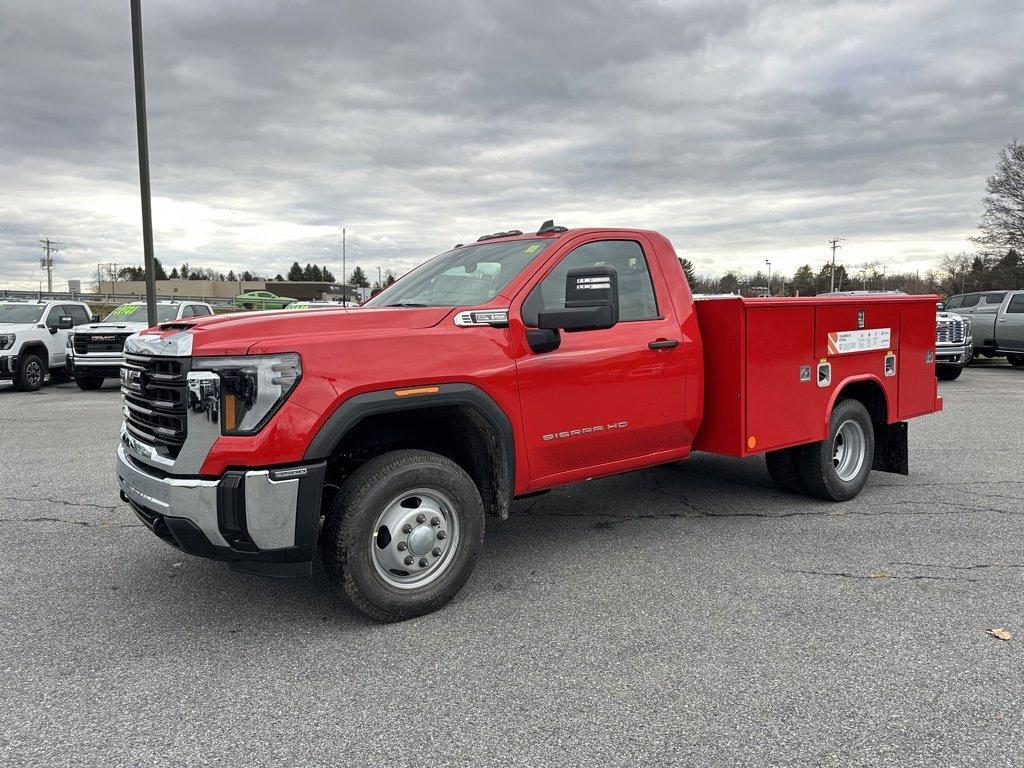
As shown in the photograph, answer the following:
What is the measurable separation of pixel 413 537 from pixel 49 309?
16081mm

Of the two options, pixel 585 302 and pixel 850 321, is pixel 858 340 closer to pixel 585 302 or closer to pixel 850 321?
pixel 850 321

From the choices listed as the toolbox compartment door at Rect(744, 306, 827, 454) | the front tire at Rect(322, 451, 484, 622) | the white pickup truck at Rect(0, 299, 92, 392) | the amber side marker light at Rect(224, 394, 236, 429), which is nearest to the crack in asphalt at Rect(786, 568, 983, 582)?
the toolbox compartment door at Rect(744, 306, 827, 454)

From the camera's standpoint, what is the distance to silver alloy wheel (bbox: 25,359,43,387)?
15500mm

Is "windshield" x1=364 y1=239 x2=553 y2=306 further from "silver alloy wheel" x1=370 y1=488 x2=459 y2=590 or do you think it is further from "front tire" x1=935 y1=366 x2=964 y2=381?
"front tire" x1=935 y1=366 x2=964 y2=381

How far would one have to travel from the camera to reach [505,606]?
4.03 m

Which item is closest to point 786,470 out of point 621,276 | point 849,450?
point 849,450

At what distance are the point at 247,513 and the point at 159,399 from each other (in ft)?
2.59

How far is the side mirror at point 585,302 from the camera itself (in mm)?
3969

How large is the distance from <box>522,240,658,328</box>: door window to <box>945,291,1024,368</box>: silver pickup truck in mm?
17340

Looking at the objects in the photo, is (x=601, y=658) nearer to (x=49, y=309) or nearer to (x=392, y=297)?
(x=392, y=297)

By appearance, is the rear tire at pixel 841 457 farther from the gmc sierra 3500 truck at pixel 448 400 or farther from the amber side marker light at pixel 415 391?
the amber side marker light at pixel 415 391

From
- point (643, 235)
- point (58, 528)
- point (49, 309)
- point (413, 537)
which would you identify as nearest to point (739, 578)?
point (413, 537)

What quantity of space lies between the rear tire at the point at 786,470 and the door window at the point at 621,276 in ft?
6.17

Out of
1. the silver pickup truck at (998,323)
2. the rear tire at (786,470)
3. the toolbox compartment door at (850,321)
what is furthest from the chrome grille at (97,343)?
the silver pickup truck at (998,323)
